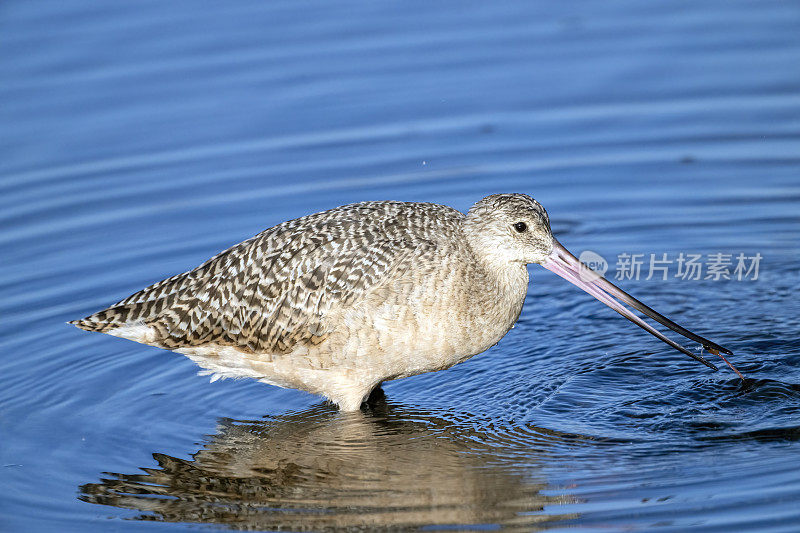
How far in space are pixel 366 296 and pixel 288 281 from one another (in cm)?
63

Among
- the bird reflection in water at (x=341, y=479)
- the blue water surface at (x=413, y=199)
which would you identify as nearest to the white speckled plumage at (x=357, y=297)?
the bird reflection in water at (x=341, y=479)

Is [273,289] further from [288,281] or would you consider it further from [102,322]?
[102,322]

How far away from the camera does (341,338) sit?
28.5 feet

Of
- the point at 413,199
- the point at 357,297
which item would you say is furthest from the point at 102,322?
the point at 413,199

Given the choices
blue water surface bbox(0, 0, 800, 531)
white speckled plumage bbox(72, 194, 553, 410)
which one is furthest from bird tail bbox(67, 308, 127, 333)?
blue water surface bbox(0, 0, 800, 531)

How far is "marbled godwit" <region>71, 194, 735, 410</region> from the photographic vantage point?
8.59 metres

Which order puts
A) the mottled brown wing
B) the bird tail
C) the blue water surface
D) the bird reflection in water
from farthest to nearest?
the bird tail → the mottled brown wing → the blue water surface → the bird reflection in water

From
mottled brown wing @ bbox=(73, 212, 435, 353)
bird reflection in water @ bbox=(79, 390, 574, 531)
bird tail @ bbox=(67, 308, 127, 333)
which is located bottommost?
bird reflection in water @ bbox=(79, 390, 574, 531)

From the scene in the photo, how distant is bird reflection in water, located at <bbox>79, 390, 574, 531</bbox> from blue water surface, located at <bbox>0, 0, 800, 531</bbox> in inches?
0.9

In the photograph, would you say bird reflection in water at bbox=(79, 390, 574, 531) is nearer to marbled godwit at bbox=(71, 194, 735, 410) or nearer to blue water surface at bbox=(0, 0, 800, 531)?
blue water surface at bbox=(0, 0, 800, 531)

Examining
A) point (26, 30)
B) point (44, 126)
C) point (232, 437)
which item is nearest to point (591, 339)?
point (232, 437)

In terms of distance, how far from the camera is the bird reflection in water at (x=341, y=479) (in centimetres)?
758

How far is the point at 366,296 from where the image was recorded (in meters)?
8.62

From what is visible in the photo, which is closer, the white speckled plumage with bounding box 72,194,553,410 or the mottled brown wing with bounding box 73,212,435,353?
the white speckled plumage with bounding box 72,194,553,410
